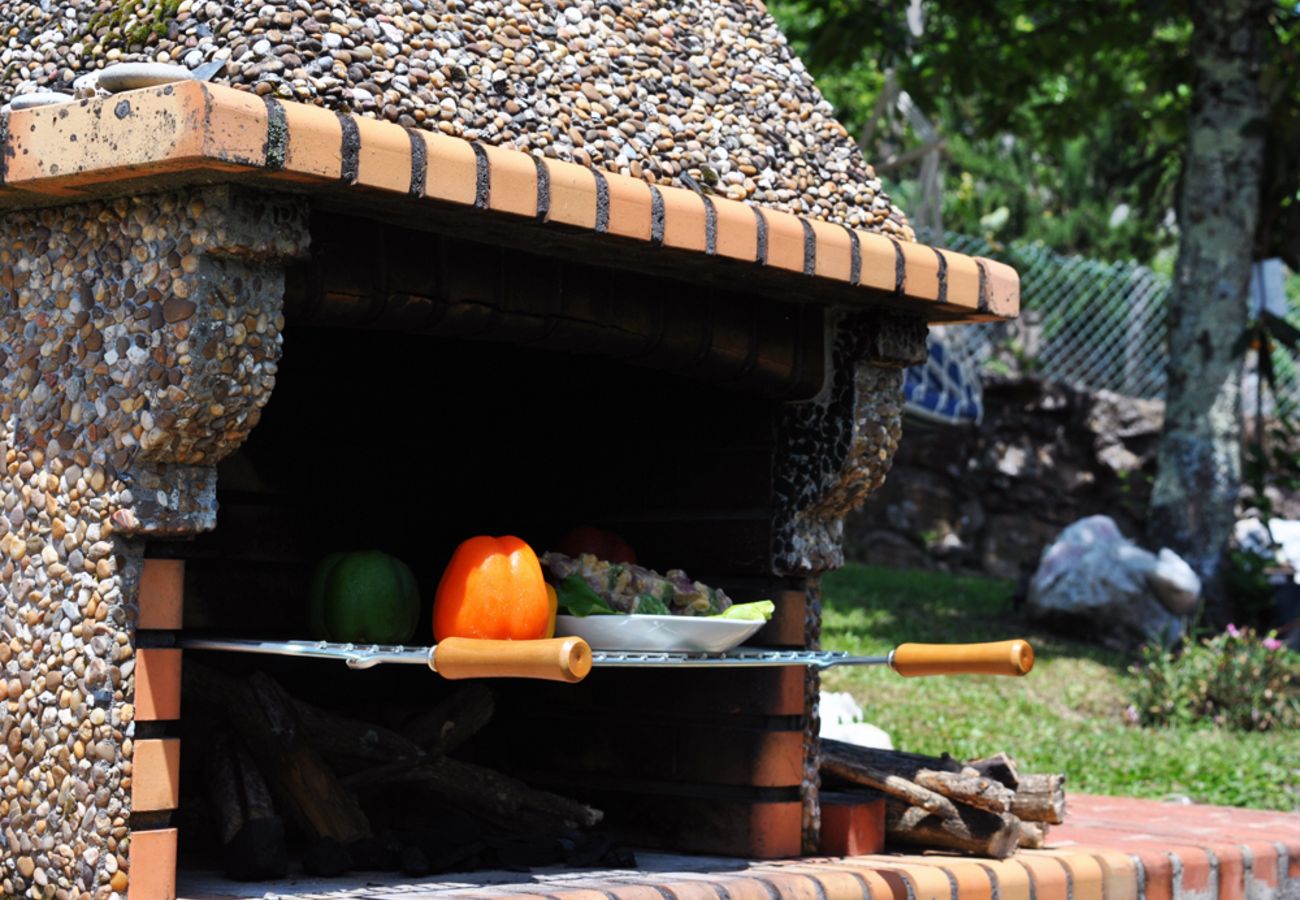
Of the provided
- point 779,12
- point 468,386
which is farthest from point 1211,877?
point 779,12

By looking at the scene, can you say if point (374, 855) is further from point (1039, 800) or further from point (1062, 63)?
point (1062, 63)

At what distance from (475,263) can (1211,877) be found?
97.5 inches

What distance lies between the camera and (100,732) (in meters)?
3.15

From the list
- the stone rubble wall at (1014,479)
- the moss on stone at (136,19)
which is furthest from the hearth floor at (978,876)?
the stone rubble wall at (1014,479)

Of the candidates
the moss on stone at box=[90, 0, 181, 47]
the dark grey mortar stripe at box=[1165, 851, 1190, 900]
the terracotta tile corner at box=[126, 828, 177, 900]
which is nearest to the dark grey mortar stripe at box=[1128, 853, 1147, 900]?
the dark grey mortar stripe at box=[1165, 851, 1190, 900]

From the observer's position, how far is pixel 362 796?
4312 millimetres

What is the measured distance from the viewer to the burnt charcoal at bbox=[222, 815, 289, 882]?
353 cm

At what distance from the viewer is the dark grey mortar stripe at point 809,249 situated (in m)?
3.78

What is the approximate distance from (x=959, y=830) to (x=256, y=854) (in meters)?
1.71

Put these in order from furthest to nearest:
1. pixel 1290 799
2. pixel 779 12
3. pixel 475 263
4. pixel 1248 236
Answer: pixel 779 12 → pixel 1248 236 → pixel 1290 799 → pixel 475 263

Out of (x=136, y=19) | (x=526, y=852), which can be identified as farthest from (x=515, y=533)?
(x=136, y=19)

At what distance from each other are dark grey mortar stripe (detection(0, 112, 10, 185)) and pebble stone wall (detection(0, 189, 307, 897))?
0.16 m

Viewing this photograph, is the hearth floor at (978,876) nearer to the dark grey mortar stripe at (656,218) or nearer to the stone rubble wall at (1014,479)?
the dark grey mortar stripe at (656,218)

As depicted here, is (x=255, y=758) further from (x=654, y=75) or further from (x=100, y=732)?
(x=654, y=75)
